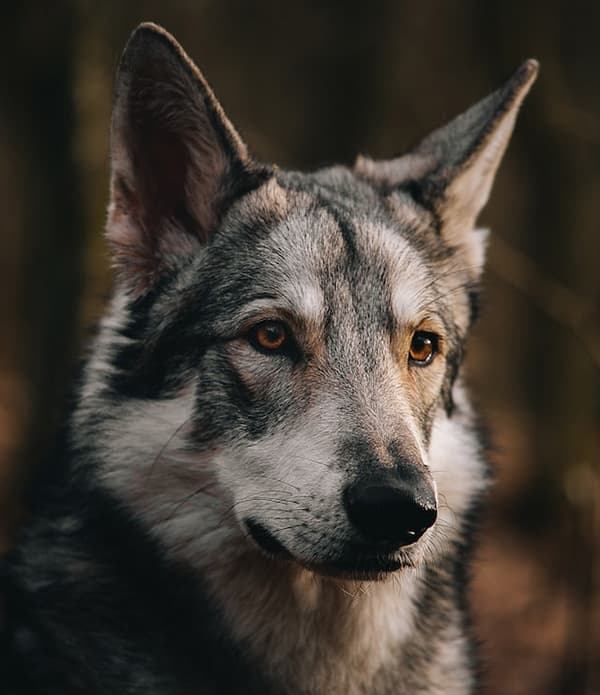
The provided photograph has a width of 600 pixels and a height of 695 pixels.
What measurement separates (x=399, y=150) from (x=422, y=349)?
3.01 meters

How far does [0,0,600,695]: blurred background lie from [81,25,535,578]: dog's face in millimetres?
1024

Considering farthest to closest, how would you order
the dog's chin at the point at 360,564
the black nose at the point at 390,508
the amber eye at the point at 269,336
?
1. the amber eye at the point at 269,336
2. the dog's chin at the point at 360,564
3. the black nose at the point at 390,508

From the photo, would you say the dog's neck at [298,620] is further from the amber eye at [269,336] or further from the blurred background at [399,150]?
the blurred background at [399,150]

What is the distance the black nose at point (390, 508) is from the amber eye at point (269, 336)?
27.7 inches

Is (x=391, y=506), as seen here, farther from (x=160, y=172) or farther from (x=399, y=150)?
(x=399, y=150)

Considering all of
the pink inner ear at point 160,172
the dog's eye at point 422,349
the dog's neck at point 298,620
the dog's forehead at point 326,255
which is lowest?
the dog's neck at point 298,620

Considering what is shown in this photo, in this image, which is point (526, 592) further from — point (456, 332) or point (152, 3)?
A: point (152, 3)

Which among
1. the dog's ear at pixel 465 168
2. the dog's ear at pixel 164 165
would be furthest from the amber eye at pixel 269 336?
the dog's ear at pixel 465 168

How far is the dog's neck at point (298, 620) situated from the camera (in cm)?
353

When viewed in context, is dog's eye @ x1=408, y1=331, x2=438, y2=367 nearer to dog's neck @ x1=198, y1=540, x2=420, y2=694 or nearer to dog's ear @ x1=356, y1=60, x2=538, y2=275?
dog's ear @ x1=356, y1=60, x2=538, y2=275

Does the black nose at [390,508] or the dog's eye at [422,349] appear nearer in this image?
the black nose at [390,508]

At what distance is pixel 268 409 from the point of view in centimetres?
338

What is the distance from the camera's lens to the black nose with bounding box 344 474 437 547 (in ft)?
9.59

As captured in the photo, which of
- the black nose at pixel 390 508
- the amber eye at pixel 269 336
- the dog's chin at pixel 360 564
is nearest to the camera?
the black nose at pixel 390 508
